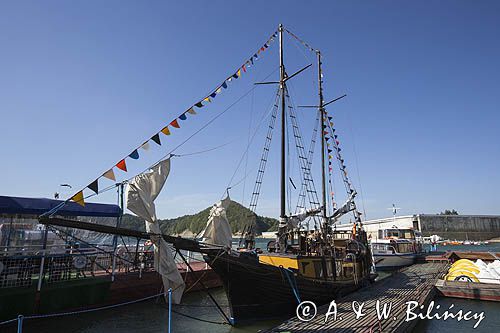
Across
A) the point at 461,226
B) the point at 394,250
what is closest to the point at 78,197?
the point at 394,250

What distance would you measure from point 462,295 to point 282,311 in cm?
1084

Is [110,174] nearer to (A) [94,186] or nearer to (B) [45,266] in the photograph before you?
(A) [94,186]

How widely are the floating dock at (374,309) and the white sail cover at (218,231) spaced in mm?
3748

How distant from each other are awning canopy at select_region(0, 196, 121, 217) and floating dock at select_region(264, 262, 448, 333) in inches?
464

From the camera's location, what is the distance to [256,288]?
12469mm

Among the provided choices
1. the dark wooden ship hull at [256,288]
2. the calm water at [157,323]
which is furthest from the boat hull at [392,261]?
the dark wooden ship hull at [256,288]

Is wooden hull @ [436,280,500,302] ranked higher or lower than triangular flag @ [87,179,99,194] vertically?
lower

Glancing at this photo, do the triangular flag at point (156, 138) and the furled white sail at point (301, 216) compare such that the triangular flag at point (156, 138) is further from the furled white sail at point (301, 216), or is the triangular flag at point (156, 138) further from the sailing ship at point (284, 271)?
the furled white sail at point (301, 216)

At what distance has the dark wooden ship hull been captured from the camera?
1190cm

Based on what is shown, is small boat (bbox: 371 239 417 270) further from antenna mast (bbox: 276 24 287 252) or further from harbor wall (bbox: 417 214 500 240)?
harbor wall (bbox: 417 214 500 240)

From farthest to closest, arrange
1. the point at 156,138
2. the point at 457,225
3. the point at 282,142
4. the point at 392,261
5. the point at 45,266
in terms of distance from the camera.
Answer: the point at 457,225
the point at 392,261
the point at 282,142
the point at 45,266
the point at 156,138

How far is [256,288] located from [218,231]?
2.70 metres

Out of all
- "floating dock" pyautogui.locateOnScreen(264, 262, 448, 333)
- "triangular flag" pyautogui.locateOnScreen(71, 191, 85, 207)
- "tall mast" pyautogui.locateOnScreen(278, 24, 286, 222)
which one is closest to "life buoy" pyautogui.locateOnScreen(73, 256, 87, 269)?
"triangular flag" pyautogui.locateOnScreen(71, 191, 85, 207)

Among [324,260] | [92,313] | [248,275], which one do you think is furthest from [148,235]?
[324,260]
